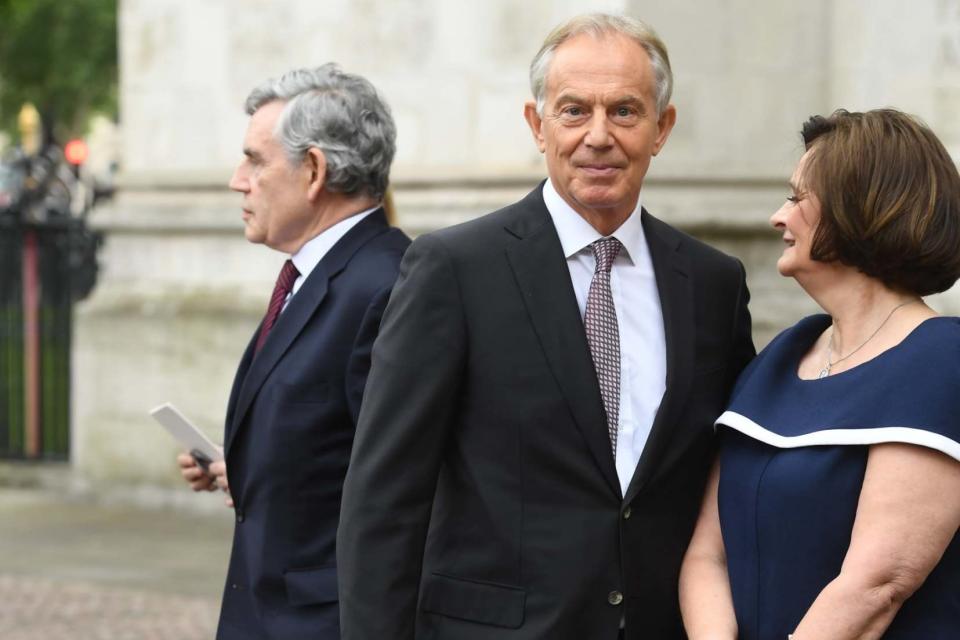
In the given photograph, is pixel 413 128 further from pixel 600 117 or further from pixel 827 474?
pixel 827 474

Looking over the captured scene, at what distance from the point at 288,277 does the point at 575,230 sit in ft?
3.52

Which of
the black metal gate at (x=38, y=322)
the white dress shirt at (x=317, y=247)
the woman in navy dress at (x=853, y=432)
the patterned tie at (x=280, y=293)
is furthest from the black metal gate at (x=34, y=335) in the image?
the woman in navy dress at (x=853, y=432)

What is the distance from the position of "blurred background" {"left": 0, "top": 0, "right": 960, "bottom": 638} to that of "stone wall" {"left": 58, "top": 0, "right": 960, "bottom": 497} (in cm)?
1

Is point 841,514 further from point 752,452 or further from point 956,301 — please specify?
point 956,301

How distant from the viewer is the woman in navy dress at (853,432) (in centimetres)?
273

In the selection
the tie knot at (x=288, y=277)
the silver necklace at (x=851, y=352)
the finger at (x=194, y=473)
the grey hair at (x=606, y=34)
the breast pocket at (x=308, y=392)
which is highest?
the grey hair at (x=606, y=34)

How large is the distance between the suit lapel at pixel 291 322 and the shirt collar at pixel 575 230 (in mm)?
787

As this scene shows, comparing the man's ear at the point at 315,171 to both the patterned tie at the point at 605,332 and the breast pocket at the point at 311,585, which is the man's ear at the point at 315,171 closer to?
the breast pocket at the point at 311,585

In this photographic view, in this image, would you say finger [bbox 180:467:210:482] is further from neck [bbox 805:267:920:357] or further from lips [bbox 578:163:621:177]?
neck [bbox 805:267:920:357]

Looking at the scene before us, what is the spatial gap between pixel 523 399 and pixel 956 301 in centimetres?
491

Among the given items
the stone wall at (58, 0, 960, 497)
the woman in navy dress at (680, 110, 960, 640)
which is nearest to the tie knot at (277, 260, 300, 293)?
the woman in navy dress at (680, 110, 960, 640)

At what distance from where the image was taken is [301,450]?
11.9ft

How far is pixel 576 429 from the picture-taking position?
2.94 m

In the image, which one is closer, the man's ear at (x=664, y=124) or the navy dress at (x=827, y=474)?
the navy dress at (x=827, y=474)
